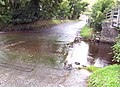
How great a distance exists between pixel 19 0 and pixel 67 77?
20.8 metres

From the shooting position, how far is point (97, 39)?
23531 mm

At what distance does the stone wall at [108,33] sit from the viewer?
Answer: 22172mm

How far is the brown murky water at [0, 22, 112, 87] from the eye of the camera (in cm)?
1154

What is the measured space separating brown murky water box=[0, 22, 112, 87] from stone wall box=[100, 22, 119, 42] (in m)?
0.94

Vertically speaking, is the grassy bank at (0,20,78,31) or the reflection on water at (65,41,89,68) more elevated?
the reflection on water at (65,41,89,68)

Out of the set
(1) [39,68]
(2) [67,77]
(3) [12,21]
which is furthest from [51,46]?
(3) [12,21]

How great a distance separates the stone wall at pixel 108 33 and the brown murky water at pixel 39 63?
935mm

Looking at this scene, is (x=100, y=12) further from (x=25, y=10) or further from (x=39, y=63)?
(x=39, y=63)

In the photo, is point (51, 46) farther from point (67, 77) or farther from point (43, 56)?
point (67, 77)

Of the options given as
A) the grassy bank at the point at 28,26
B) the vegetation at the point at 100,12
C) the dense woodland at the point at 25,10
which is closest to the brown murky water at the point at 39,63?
the vegetation at the point at 100,12

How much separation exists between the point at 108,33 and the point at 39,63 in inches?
398

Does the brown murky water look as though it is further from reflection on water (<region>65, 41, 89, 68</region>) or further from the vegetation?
the vegetation

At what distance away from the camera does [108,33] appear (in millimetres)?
22516

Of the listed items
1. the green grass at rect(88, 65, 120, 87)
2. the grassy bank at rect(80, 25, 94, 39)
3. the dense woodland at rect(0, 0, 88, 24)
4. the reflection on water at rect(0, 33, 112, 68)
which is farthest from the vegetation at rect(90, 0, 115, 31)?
the green grass at rect(88, 65, 120, 87)
